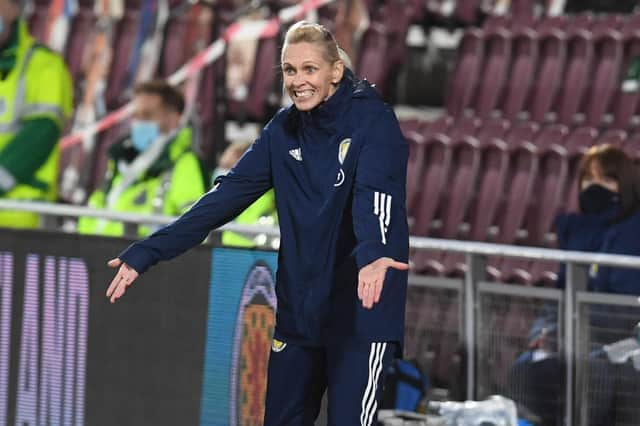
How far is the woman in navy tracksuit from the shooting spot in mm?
4094

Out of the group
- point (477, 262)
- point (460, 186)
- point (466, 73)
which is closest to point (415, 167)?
point (460, 186)

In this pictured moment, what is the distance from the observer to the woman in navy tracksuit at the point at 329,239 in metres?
4.09

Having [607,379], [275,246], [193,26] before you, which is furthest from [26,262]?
[193,26]

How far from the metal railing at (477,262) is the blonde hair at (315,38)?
5.63 feet

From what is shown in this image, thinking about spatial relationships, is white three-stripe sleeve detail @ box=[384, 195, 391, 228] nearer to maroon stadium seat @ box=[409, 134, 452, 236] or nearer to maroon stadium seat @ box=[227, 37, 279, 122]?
maroon stadium seat @ box=[409, 134, 452, 236]

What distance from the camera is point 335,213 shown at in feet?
13.6

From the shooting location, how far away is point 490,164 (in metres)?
10.5

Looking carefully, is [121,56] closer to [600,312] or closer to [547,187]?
[547,187]

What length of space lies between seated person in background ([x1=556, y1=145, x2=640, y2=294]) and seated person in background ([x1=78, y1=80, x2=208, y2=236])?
73.2 inches

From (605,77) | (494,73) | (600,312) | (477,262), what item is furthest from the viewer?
(494,73)

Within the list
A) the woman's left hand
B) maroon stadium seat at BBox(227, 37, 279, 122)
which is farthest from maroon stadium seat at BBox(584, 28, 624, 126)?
the woman's left hand

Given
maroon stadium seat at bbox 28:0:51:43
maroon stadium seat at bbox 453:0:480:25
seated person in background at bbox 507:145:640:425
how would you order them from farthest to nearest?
maroon stadium seat at bbox 28:0:51:43 < maroon stadium seat at bbox 453:0:480:25 < seated person in background at bbox 507:145:640:425

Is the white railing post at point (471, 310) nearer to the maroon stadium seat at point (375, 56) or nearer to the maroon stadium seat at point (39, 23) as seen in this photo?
the maroon stadium seat at point (375, 56)

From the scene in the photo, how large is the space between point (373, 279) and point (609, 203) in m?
3.07
